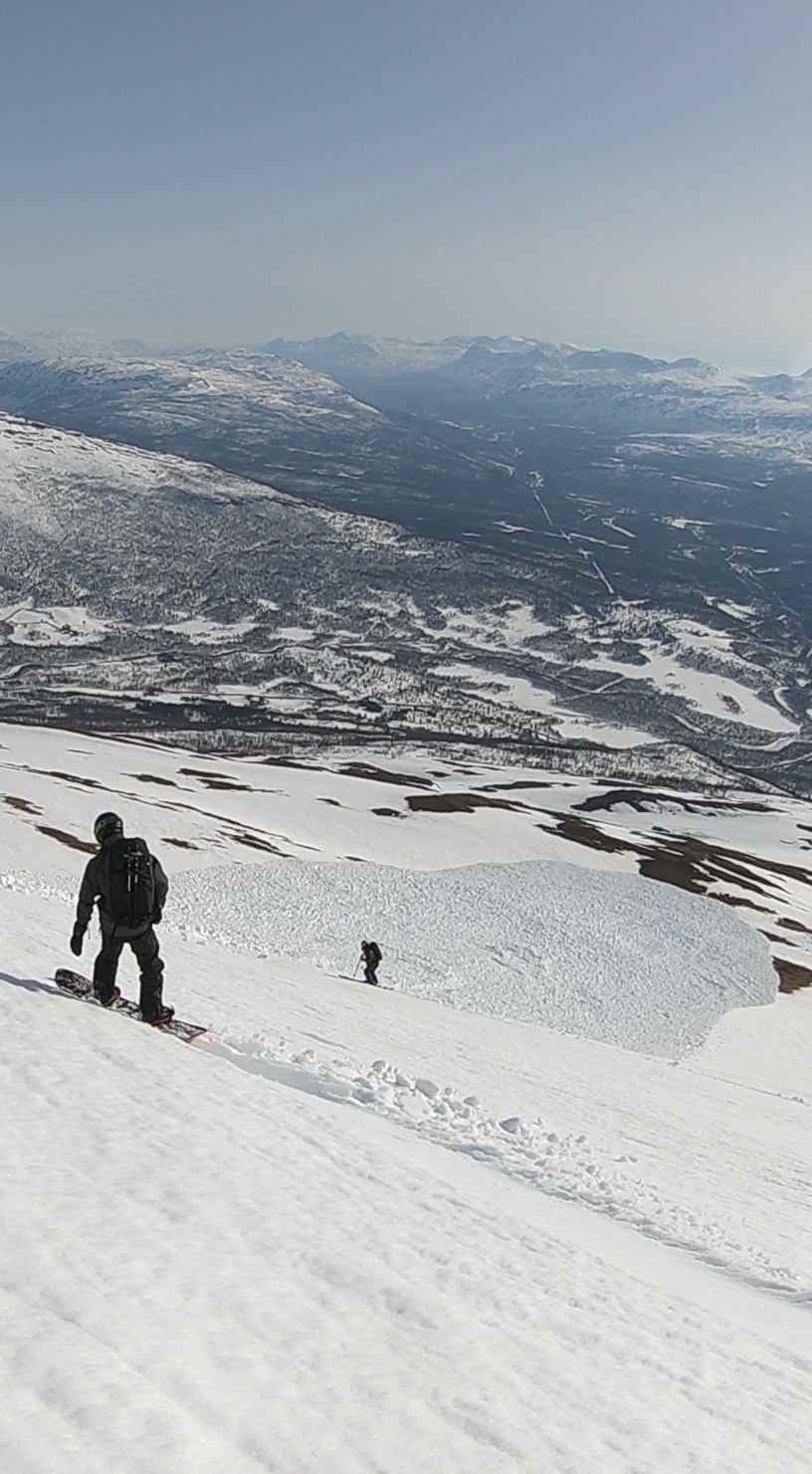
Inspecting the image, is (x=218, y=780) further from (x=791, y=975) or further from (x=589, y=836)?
(x=791, y=975)

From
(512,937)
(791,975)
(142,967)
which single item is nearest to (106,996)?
(142,967)

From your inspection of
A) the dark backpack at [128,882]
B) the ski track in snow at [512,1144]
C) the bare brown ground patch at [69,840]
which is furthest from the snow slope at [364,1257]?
the bare brown ground patch at [69,840]

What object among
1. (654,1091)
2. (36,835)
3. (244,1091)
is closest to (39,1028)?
(244,1091)

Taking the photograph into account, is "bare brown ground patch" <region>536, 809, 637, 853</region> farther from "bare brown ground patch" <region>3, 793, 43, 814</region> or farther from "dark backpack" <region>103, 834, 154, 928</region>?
"dark backpack" <region>103, 834, 154, 928</region>

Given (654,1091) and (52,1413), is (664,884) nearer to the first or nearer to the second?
(654,1091)

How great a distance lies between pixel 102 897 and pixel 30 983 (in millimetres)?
2442

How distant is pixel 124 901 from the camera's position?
14.0m

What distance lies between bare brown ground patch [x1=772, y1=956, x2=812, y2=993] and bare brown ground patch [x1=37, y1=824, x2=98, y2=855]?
108 feet

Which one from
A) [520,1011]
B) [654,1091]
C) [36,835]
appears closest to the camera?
[654,1091]

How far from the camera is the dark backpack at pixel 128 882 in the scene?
1379 cm

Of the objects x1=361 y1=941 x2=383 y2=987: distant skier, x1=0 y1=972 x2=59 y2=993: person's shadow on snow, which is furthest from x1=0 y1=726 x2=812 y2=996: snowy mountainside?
x1=0 y1=972 x2=59 y2=993: person's shadow on snow

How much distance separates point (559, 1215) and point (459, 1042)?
36.2 ft

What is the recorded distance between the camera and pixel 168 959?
23.5 m

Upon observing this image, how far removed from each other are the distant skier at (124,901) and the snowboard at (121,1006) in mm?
158
